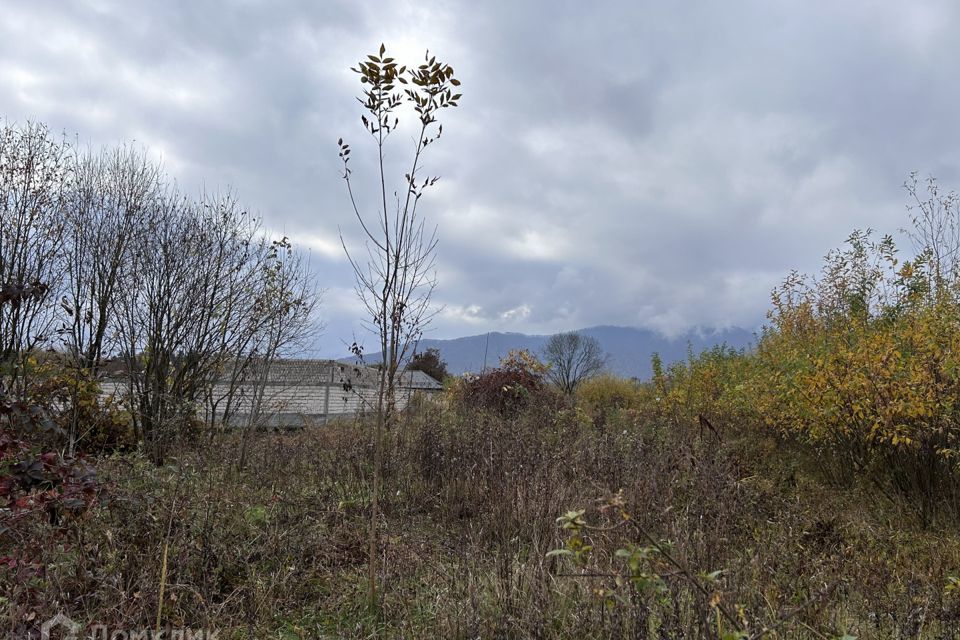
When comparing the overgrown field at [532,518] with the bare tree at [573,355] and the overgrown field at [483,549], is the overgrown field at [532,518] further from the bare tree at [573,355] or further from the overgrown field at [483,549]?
the bare tree at [573,355]

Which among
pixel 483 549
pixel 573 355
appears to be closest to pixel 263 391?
pixel 483 549

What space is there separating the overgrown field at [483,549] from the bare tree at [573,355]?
26.6 metres

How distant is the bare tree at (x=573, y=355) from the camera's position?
32.0 m

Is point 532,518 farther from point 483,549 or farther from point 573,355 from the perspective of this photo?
point 573,355

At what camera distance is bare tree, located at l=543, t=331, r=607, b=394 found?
1261 inches

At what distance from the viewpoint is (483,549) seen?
124 inches

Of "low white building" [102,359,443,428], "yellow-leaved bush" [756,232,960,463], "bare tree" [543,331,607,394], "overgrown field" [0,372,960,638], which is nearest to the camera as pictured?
"overgrown field" [0,372,960,638]

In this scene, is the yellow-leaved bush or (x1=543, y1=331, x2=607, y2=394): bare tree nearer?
the yellow-leaved bush

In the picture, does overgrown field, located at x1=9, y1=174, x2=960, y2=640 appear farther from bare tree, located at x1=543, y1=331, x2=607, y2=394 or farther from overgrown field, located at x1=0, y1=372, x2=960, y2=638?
bare tree, located at x1=543, y1=331, x2=607, y2=394

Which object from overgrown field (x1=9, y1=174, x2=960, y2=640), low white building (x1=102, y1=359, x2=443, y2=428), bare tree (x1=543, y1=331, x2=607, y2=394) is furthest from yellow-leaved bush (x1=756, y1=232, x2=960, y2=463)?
bare tree (x1=543, y1=331, x2=607, y2=394)

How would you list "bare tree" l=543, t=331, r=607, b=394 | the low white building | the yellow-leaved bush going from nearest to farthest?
the yellow-leaved bush
the low white building
"bare tree" l=543, t=331, r=607, b=394

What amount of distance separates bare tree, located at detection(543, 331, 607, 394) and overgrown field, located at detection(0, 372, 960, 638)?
26577 millimetres

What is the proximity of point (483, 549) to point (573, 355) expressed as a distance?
30879mm

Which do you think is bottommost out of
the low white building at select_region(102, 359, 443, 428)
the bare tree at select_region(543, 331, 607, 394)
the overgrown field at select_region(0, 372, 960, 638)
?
the overgrown field at select_region(0, 372, 960, 638)
